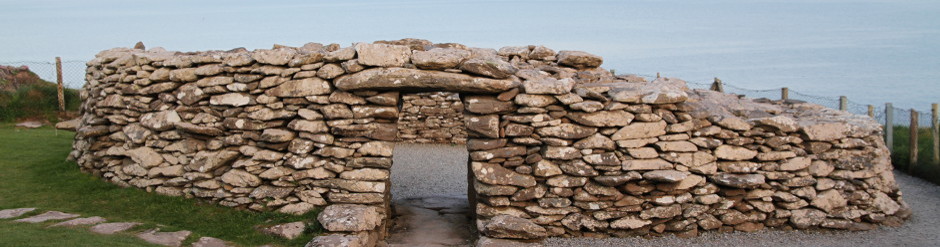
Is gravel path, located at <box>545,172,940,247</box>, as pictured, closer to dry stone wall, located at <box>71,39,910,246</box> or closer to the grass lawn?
dry stone wall, located at <box>71,39,910,246</box>

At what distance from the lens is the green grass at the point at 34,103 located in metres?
17.8

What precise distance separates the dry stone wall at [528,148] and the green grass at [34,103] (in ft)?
35.1

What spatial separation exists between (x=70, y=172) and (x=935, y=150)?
1687 centimetres

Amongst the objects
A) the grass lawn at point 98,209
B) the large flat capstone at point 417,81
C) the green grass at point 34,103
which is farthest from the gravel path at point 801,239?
the green grass at point 34,103

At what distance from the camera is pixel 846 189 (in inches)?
381

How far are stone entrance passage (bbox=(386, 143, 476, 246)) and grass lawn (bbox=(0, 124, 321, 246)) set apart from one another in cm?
165

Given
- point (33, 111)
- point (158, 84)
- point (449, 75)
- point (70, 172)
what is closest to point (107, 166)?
point (70, 172)

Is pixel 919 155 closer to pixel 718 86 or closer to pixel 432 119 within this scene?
pixel 718 86

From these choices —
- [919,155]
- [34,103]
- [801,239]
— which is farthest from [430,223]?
[34,103]

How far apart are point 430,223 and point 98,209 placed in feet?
15.8

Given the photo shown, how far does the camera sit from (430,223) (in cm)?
1061

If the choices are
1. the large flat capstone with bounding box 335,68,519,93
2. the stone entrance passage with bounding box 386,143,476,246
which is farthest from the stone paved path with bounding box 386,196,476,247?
the large flat capstone with bounding box 335,68,519,93

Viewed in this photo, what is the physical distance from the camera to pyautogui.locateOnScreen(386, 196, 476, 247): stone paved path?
962 centimetres

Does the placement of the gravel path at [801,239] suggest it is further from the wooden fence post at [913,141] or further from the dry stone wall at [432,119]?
the dry stone wall at [432,119]
